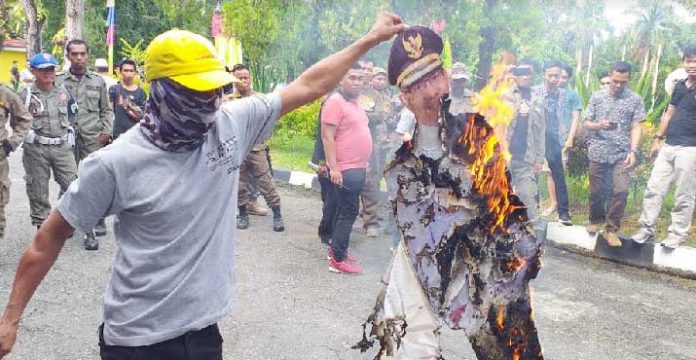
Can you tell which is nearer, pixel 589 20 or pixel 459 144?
pixel 459 144

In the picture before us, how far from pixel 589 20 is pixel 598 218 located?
1120cm

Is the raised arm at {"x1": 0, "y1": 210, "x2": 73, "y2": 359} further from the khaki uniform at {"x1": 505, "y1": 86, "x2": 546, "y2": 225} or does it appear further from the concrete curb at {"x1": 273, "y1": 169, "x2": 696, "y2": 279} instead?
the concrete curb at {"x1": 273, "y1": 169, "x2": 696, "y2": 279}

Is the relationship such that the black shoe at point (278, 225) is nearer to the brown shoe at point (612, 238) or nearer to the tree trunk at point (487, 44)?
the tree trunk at point (487, 44)

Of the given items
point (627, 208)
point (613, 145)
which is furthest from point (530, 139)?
point (627, 208)

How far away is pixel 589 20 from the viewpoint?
16.5 metres

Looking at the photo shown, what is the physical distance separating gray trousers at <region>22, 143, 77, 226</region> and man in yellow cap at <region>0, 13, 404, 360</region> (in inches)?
163

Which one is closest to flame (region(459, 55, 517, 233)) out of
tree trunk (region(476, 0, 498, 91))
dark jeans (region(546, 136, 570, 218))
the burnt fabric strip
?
the burnt fabric strip

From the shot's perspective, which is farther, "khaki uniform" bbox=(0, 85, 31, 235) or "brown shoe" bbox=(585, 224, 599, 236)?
"brown shoe" bbox=(585, 224, 599, 236)

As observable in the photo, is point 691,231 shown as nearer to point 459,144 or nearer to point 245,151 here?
point 459,144

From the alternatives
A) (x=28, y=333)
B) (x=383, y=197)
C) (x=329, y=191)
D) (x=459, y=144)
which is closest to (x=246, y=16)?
(x=383, y=197)

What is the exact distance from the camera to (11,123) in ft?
17.8

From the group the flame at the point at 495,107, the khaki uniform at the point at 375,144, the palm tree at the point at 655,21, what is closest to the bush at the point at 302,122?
the khaki uniform at the point at 375,144

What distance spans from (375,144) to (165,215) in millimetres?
5532

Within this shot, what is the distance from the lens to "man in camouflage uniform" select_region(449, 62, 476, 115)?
3.09m
